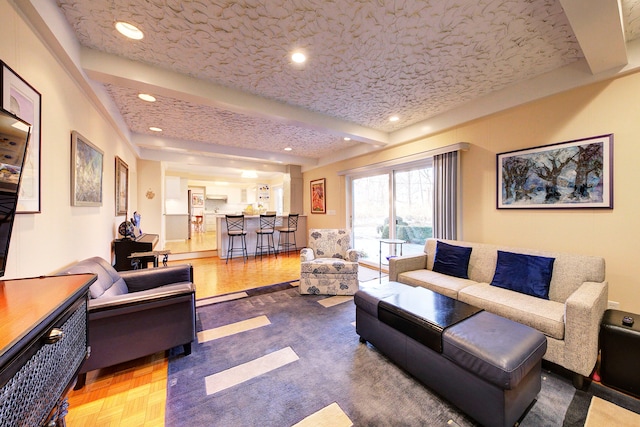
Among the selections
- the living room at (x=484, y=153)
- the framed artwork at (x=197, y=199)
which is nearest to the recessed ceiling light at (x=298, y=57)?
the living room at (x=484, y=153)

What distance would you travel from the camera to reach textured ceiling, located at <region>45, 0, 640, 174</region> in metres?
1.68

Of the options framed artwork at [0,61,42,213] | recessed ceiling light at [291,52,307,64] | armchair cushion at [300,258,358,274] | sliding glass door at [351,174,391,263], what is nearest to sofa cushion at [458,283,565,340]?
armchair cushion at [300,258,358,274]

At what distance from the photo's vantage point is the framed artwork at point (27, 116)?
127 cm

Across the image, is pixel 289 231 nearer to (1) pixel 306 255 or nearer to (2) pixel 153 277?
(1) pixel 306 255

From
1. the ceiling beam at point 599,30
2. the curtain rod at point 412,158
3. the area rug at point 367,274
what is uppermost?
the ceiling beam at point 599,30

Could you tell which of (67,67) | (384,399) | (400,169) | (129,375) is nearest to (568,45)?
(400,169)

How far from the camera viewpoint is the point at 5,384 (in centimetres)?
57

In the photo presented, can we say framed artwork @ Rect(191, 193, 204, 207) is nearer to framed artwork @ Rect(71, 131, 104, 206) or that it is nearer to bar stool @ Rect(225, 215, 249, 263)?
bar stool @ Rect(225, 215, 249, 263)

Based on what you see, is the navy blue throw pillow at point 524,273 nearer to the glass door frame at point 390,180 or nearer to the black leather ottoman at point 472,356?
the black leather ottoman at point 472,356

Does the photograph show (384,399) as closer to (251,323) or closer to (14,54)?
(251,323)

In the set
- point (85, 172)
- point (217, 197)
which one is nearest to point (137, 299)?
point (85, 172)

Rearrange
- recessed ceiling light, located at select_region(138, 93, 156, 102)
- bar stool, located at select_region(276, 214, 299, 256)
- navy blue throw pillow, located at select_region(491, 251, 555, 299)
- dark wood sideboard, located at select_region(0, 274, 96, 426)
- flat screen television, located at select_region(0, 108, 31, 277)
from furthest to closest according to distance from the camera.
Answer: bar stool, located at select_region(276, 214, 299, 256), recessed ceiling light, located at select_region(138, 93, 156, 102), navy blue throw pillow, located at select_region(491, 251, 555, 299), flat screen television, located at select_region(0, 108, 31, 277), dark wood sideboard, located at select_region(0, 274, 96, 426)

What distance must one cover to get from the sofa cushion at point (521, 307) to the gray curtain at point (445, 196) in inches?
44.3

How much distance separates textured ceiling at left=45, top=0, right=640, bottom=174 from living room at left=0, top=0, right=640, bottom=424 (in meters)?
0.32
